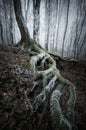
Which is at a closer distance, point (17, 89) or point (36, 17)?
point (17, 89)

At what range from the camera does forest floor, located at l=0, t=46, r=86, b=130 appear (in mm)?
1859

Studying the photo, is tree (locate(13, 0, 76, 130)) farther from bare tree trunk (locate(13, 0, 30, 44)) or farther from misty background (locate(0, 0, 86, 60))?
misty background (locate(0, 0, 86, 60))

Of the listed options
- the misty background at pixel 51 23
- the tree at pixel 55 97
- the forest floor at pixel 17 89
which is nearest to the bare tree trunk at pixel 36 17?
the misty background at pixel 51 23

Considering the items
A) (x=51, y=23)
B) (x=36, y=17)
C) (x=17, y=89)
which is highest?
(x=36, y=17)

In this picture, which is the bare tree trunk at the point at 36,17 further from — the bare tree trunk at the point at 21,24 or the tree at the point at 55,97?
the tree at the point at 55,97

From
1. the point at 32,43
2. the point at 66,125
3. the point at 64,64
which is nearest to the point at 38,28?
the point at 32,43

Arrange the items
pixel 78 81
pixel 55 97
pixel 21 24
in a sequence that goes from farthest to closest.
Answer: pixel 21 24, pixel 78 81, pixel 55 97

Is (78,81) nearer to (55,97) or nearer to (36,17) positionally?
(55,97)

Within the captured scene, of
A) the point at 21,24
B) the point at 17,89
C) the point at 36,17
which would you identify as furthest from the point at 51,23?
the point at 17,89

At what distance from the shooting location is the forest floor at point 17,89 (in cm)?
186

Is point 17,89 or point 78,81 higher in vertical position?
point 17,89

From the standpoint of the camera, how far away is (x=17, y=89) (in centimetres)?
237

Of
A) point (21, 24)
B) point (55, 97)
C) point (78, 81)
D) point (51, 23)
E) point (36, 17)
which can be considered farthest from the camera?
point (51, 23)

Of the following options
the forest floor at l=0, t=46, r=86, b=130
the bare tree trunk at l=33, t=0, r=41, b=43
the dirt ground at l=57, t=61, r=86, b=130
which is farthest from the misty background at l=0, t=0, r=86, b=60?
the dirt ground at l=57, t=61, r=86, b=130
